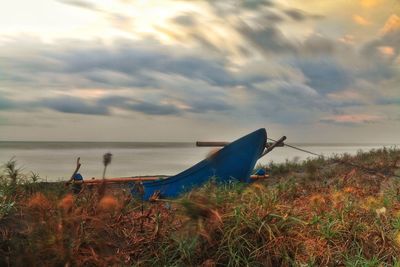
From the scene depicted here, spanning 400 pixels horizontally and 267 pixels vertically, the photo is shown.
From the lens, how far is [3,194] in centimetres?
505

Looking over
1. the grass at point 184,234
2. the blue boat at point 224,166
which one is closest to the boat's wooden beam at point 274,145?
the blue boat at point 224,166

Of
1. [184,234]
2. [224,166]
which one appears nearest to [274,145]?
[224,166]

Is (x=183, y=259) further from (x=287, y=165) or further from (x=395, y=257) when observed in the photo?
(x=287, y=165)

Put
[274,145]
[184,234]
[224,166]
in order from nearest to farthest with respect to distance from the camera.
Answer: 1. [184,234]
2. [224,166]
3. [274,145]

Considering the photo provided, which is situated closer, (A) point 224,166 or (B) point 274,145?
(A) point 224,166

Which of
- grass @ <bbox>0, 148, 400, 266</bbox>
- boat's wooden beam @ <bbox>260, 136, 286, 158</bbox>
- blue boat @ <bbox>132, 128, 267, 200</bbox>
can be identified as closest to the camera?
grass @ <bbox>0, 148, 400, 266</bbox>

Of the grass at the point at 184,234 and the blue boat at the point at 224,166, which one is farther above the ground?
the blue boat at the point at 224,166

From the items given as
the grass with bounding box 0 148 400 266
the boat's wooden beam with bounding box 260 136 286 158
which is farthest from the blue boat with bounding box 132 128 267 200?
the grass with bounding box 0 148 400 266

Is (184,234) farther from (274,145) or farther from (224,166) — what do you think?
(274,145)

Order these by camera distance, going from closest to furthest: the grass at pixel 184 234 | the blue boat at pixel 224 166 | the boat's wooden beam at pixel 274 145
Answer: the grass at pixel 184 234
the blue boat at pixel 224 166
the boat's wooden beam at pixel 274 145

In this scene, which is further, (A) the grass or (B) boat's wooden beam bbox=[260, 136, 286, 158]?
(B) boat's wooden beam bbox=[260, 136, 286, 158]

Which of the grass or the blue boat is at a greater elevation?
the blue boat

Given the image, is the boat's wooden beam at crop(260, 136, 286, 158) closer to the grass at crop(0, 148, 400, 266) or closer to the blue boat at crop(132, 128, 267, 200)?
the blue boat at crop(132, 128, 267, 200)

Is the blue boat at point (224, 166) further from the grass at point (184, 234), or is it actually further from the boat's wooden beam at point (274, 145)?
the grass at point (184, 234)
